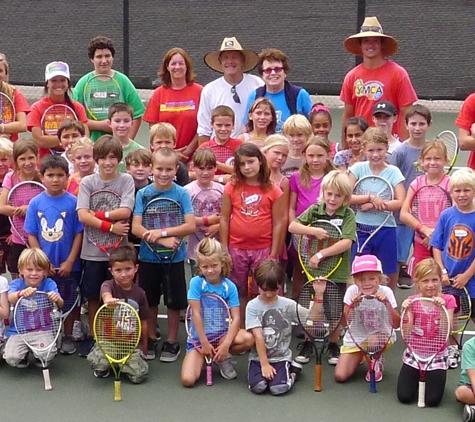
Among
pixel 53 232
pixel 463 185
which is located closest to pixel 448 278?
pixel 463 185

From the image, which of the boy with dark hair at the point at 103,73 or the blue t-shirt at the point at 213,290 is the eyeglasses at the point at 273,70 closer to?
the boy with dark hair at the point at 103,73

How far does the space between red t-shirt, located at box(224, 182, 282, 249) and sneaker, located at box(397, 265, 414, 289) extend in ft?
5.33

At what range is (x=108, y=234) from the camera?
6.60 metres

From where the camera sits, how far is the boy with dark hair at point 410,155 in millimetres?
7258

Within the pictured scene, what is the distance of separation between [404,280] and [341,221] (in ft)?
5.58

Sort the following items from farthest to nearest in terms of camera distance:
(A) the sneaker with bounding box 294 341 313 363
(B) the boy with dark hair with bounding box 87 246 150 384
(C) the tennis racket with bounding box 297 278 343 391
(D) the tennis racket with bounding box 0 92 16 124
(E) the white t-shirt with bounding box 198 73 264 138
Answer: (D) the tennis racket with bounding box 0 92 16 124
(E) the white t-shirt with bounding box 198 73 264 138
(A) the sneaker with bounding box 294 341 313 363
(B) the boy with dark hair with bounding box 87 246 150 384
(C) the tennis racket with bounding box 297 278 343 391

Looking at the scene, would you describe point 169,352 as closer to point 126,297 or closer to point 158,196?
point 126,297

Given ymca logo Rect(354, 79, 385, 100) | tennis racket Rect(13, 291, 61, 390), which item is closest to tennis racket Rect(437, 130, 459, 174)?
ymca logo Rect(354, 79, 385, 100)

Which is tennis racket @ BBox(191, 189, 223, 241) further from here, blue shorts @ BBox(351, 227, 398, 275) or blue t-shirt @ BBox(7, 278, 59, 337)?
blue t-shirt @ BBox(7, 278, 59, 337)

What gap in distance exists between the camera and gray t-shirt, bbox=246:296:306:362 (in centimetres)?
617

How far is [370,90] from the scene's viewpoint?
820 centimetres

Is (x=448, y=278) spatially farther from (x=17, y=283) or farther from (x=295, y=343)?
(x=17, y=283)

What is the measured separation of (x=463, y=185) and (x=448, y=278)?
619 millimetres

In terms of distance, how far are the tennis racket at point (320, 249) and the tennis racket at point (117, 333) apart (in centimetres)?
121
